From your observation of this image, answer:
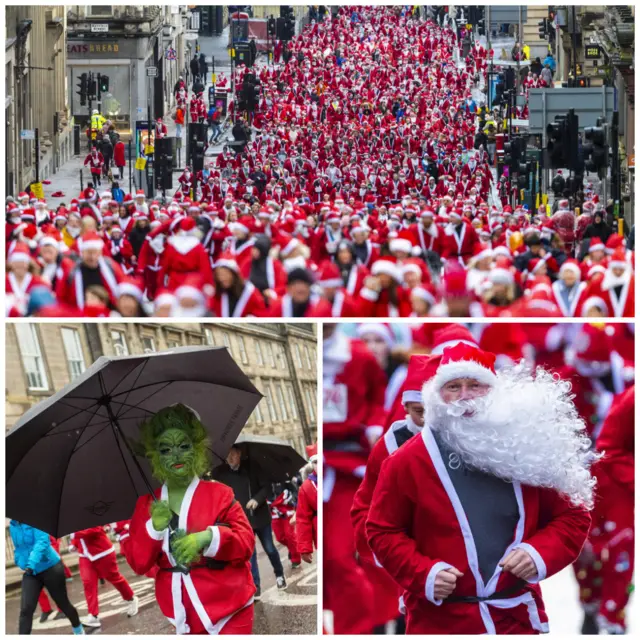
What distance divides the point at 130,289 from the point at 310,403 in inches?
104

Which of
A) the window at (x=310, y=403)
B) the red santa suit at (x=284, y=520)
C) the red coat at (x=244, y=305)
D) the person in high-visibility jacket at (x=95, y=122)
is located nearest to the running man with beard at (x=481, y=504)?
the window at (x=310, y=403)

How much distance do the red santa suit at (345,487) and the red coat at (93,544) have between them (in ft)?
5.99

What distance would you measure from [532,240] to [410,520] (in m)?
7.81

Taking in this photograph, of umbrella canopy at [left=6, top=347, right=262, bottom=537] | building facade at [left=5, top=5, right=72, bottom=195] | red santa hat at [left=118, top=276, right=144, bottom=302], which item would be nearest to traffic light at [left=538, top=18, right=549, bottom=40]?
building facade at [left=5, top=5, right=72, bottom=195]

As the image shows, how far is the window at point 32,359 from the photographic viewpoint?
10.2 meters

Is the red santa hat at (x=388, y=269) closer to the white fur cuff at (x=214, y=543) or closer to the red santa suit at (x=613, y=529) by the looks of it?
the red santa suit at (x=613, y=529)

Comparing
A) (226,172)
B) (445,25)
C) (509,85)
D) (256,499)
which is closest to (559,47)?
(509,85)

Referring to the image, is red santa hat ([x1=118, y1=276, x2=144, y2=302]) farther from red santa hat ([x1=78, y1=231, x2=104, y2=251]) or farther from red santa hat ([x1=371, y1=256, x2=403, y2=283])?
red santa hat ([x1=371, y1=256, x2=403, y2=283])

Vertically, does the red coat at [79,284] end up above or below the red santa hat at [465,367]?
above

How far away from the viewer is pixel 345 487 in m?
A: 9.34

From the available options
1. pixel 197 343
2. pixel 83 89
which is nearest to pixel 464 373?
pixel 197 343

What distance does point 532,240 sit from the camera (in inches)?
594

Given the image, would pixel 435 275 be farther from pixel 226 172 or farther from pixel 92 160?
pixel 226 172

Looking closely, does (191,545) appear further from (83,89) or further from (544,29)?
(544,29)
